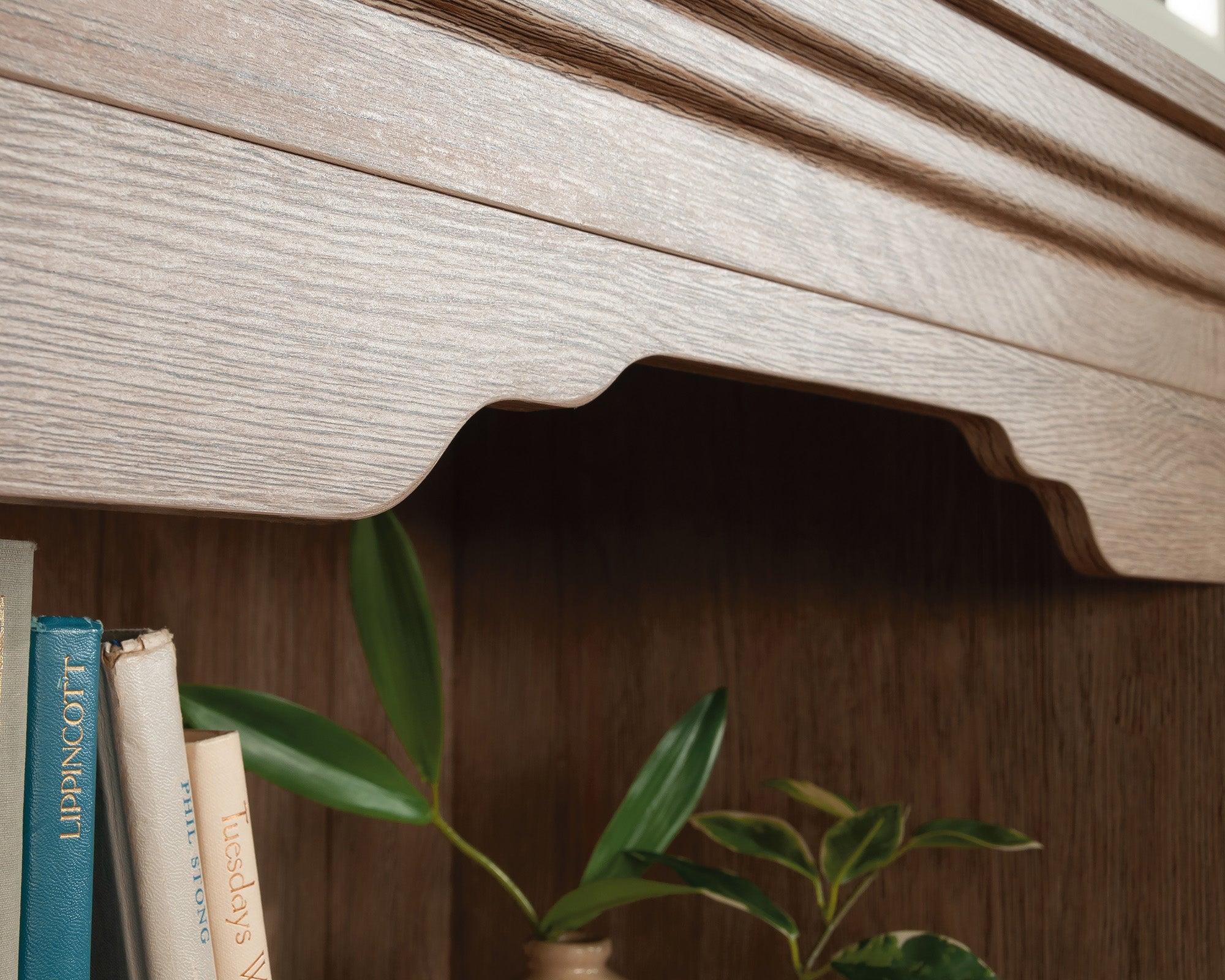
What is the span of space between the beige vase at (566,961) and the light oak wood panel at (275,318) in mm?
425

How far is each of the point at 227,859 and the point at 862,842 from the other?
1.62 ft

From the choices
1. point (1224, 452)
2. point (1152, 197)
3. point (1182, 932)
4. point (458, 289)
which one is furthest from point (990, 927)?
point (458, 289)

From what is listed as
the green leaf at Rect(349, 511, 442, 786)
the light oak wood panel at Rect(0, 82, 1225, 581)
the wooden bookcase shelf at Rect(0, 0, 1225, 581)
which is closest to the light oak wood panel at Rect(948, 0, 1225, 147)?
the wooden bookcase shelf at Rect(0, 0, 1225, 581)

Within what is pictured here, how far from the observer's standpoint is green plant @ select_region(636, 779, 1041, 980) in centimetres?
73

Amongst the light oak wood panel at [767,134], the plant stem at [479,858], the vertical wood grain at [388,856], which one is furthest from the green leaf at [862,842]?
the vertical wood grain at [388,856]

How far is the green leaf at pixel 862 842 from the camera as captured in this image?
80 centimetres

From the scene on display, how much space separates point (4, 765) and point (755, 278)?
330mm

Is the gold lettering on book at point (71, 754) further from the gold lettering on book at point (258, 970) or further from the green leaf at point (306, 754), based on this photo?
the green leaf at point (306, 754)

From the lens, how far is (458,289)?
372mm

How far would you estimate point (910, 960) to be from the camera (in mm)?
738

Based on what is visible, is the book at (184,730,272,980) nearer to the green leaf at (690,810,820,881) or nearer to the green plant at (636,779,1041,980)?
the green plant at (636,779,1041,980)

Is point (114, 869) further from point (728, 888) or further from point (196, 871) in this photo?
point (728, 888)

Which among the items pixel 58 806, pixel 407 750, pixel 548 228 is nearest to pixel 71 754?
pixel 58 806

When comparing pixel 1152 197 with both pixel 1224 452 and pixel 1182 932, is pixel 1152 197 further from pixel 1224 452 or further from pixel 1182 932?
pixel 1182 932
